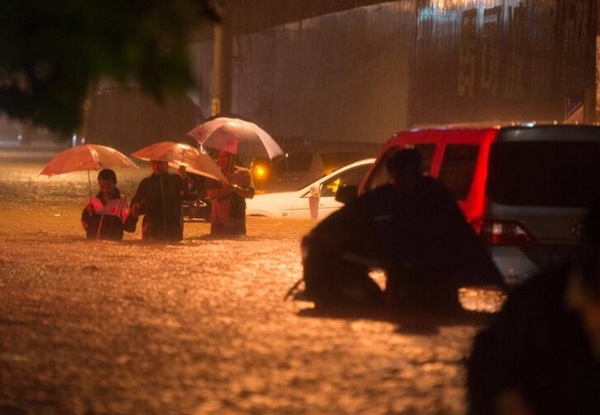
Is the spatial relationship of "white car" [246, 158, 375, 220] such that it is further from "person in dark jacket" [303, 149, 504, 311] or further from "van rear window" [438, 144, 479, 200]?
"person in dark jacket" [303, 149, 504, 311]

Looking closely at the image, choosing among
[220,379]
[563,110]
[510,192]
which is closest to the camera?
[220,379]

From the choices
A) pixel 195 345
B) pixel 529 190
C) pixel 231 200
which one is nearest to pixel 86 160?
pixel 231 200

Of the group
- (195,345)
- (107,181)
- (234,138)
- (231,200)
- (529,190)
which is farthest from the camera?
(234,138)

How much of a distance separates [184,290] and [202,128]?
660 cm

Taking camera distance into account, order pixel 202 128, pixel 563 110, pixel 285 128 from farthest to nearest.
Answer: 1. pixel 285 128
2. pixel 563 110
3. pixel 202 128

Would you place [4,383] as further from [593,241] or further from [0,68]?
[593,241]

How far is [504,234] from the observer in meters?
11.3

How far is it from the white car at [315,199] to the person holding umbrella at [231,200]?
2816 mm

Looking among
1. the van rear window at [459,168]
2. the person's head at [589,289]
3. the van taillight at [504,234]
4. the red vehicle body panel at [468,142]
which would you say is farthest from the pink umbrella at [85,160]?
the person's head at [589,289]

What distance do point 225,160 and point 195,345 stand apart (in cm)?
939

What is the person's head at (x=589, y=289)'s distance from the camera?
449 cm

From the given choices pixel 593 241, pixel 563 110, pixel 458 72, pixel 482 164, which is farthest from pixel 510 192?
pixel 458 72

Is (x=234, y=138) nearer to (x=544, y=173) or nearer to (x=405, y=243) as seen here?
(x=544, y=173)

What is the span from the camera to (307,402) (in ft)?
26.3
